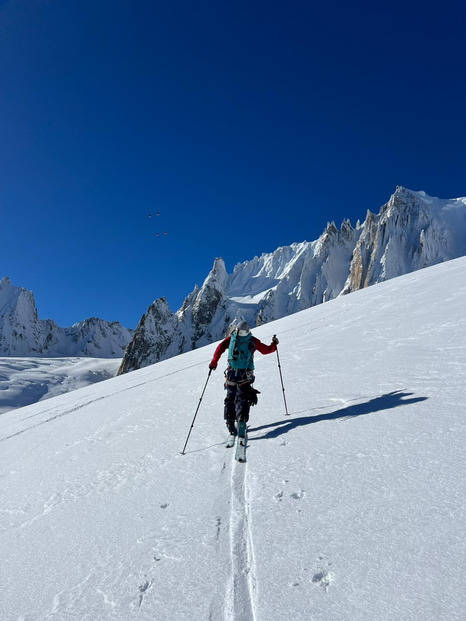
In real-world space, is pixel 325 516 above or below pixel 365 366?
below

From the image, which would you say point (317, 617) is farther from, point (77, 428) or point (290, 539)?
point (77, 428)

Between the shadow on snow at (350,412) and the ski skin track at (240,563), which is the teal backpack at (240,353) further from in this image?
the ski skin track at (240,563)

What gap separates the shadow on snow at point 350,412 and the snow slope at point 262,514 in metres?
0.04

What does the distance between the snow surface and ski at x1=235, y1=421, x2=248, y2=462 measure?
7187 cm

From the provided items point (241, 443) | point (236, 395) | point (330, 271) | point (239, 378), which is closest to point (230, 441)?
point (241, 443)

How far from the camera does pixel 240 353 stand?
6246 millimetres

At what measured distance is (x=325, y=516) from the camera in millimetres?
3102

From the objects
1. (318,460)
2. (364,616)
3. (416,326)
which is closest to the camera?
(364,616)

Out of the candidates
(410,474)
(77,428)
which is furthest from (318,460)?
(77,428)

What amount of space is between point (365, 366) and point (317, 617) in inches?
247

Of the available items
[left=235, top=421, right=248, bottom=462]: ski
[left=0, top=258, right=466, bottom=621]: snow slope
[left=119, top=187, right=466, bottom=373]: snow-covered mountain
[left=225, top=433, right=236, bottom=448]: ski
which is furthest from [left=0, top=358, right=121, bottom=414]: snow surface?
[left=235, top=421, right=248, bottom=462]: ski

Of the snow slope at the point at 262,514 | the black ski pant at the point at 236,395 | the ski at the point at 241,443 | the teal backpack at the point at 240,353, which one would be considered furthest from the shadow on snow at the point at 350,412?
the teal backpack at the point at 240,353

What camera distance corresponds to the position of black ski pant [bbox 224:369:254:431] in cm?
577

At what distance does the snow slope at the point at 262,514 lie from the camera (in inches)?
94.5
